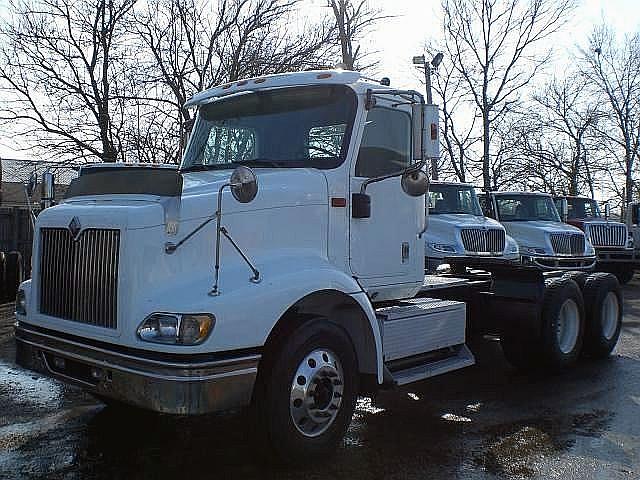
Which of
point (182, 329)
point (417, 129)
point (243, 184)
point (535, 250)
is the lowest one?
point (182, 329)

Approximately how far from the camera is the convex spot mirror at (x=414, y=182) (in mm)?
5512

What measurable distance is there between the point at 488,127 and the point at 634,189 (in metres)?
10.9

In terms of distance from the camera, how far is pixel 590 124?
39500 millimetres

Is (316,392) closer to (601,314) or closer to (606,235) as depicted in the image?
(601,314)

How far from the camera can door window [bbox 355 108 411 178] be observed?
559 cm

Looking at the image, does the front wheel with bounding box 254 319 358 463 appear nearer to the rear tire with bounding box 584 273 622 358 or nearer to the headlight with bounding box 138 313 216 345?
the headlight with bounding box 138 313 216 345

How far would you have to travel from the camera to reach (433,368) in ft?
19.7

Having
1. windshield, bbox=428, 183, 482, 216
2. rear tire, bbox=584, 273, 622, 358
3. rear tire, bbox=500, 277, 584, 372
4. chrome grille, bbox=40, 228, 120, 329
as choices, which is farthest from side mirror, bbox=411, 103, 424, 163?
windshield, bbox=428, 183, 482, 216

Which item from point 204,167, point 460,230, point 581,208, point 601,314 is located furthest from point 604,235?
point 204,167

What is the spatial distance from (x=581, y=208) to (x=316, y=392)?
57.3 ft

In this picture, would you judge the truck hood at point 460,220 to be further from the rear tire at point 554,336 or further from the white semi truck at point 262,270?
the white semi truck at point 262,270

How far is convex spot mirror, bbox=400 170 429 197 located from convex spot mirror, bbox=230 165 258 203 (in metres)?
1.57

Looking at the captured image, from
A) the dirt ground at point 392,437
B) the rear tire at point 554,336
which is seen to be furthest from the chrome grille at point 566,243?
the dirt ground at point 392,437

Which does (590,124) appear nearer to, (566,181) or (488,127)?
(566,181)
